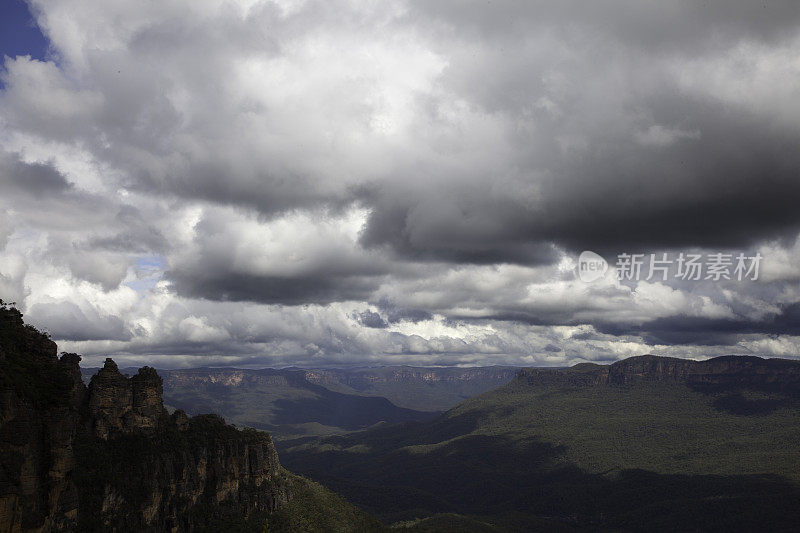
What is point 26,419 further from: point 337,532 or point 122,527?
point 337,532

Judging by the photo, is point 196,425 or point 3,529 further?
point 196,425

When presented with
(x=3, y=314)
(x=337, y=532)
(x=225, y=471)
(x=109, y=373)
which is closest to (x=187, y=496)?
(x=225, y=471)

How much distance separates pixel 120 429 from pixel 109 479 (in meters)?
21.0

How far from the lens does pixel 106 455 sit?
5571 inches

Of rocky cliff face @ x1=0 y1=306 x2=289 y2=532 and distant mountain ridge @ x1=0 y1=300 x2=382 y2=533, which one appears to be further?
distant mountain ridge @ x1=0 y1=300 x2=382 y2=533

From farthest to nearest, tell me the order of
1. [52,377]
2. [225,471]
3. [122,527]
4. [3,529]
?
1. [225,471]
2. [122,527]
3. [52,377]
4. [3,529]

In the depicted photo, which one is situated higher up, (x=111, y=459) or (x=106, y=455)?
(x=106, y=455)

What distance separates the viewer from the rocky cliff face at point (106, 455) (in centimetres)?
7481

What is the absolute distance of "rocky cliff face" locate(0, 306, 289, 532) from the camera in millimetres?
74812

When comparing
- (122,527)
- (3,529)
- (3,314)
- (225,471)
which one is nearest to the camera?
(3,529)

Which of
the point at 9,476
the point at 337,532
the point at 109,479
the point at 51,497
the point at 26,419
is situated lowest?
the point at 337,532

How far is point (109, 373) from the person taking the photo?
152 metres

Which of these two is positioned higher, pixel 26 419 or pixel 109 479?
pixel 26 419

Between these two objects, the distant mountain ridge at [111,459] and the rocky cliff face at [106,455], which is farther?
the distant mountain ridge at [111,459]
